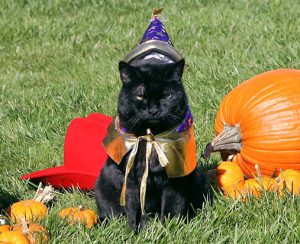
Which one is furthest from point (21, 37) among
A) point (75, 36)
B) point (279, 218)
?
point (279, 218)

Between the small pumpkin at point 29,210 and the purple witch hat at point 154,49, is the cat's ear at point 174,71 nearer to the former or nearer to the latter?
the purple witch hat at point 154,49

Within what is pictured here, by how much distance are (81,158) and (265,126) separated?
1.43m

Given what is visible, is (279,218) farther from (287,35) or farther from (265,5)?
(265,5)

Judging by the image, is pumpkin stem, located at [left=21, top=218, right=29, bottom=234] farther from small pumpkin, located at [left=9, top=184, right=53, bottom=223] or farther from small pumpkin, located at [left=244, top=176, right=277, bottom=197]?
small pumpkin, located at [left=244, top=176, right=277, bottom=197]

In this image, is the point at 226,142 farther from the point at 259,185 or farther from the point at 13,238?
the point at 13,238

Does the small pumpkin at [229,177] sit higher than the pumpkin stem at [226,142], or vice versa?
the pumpkin stem at [226,142]

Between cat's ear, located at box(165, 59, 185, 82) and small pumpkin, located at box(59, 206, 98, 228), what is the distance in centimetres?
100

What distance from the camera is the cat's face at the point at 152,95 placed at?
3.88 meters

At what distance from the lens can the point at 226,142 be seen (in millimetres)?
5160

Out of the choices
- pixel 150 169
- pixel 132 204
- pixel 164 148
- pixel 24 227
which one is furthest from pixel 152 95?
pixel 24 227

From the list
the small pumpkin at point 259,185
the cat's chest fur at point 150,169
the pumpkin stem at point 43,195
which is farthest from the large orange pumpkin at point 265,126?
the pumpkin stem at point 43,195

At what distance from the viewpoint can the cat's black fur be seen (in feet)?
12.8

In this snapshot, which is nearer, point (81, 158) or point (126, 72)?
point (126, 72)

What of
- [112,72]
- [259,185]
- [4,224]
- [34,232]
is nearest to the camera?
[34,232]
